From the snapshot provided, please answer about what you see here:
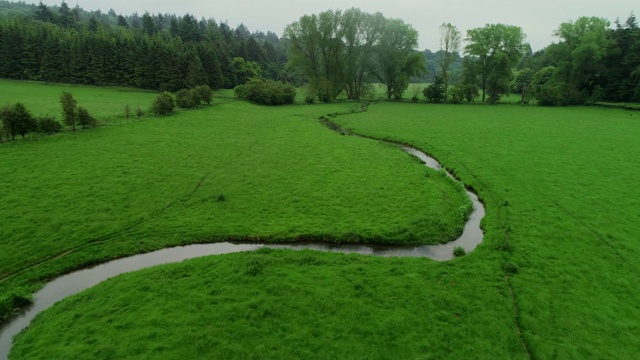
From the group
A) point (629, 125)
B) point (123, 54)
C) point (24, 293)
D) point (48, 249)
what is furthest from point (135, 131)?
point (629, 125)

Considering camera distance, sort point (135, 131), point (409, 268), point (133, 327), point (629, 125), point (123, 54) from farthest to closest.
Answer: point (123, 54) → point (629, 125) → point (135, 131) → point (409, 268) → point (133, 327)

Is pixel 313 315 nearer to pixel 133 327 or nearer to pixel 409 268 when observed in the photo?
pixel 409 268

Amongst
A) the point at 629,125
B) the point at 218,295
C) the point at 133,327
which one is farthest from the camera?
the point at 629,125

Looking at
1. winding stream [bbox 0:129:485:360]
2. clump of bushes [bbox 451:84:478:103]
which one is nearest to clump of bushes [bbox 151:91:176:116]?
winding stream [bbox 0:129:485:360]

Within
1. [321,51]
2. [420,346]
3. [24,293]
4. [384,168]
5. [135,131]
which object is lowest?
[420,346]

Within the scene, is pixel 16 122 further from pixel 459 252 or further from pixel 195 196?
pixel 459 252

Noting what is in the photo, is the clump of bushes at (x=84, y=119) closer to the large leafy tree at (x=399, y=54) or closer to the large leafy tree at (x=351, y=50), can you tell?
the large leafy tree at (x=351, y=50)

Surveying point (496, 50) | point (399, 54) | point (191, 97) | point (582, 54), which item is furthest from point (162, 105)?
point (582, 54)
